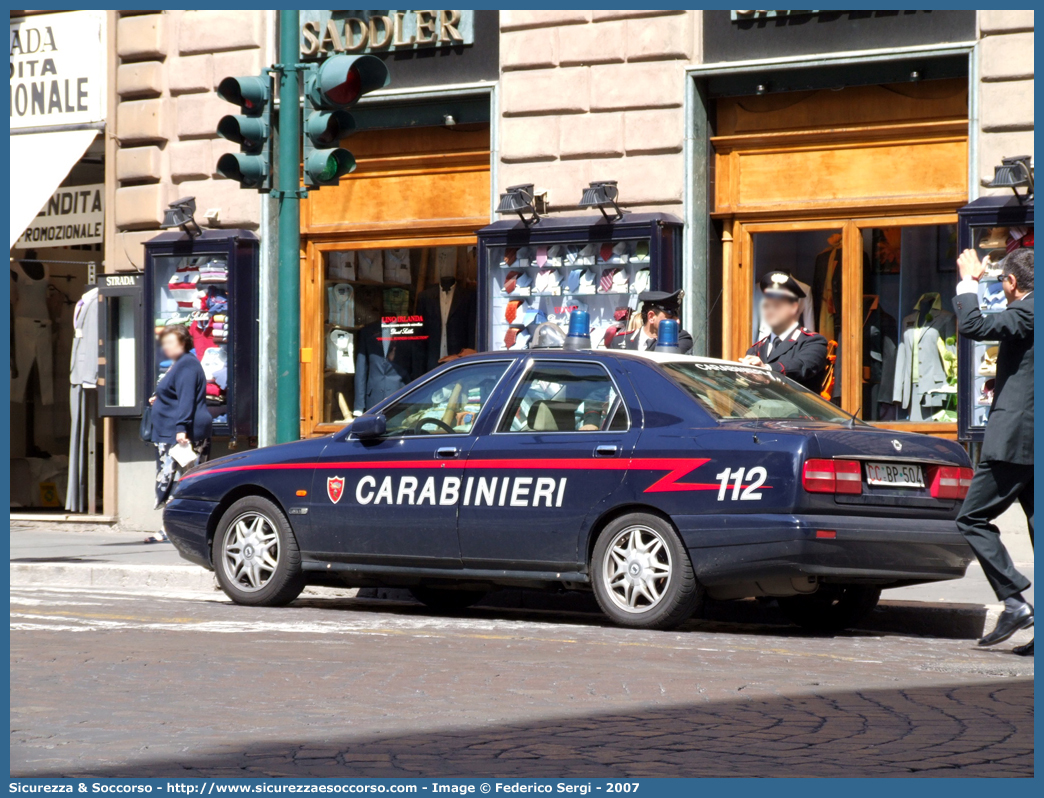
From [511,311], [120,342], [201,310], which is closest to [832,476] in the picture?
[511,311]

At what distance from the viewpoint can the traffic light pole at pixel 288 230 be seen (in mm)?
11898

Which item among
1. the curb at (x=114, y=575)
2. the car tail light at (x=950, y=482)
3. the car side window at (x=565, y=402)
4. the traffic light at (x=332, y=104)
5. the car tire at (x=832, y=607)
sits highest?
the traffic light at (x=332, y=104)

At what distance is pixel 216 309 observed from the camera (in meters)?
16.5

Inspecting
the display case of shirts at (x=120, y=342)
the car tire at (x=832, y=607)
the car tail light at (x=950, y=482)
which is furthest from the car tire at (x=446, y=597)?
the display case of shirts at (x=120, y=342)

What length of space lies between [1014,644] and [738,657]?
1670mm

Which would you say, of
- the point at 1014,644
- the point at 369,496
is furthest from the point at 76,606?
the point at 1014,644

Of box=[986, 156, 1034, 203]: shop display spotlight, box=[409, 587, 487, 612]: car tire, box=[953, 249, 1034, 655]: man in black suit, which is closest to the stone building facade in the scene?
box=[409, 587, 487, 612]: car tire

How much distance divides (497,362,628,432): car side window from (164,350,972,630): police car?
1cm

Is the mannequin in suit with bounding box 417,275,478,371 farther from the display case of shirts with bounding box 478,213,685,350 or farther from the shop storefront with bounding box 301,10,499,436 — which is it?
the display case of shirts with bounding box 478,213,685,350

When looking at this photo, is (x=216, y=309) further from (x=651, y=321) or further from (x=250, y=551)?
(x=250, y=551)

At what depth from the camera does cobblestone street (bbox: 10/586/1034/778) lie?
5246 millimetres

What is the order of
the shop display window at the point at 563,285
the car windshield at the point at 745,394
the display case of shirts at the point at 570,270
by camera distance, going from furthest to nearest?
1. the shop display window at the point at 563,285
2. the display case of shirts at the point at 570,270
3. the car windshield at the point at 745,394

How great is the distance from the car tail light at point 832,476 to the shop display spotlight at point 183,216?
9.27 meters

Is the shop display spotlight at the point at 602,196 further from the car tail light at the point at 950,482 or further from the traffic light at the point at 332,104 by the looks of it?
the car tail light at the point at 950,482
